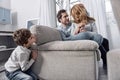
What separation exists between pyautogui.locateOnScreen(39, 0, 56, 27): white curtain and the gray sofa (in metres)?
1.40

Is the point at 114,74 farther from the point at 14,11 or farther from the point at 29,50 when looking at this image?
the point at 14,11

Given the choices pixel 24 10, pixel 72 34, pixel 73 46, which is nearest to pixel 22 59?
pixel 73 46

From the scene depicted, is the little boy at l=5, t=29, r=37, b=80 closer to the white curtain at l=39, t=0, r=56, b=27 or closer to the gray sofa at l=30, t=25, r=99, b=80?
the gray sofa at l=30, t=25, r=99, b=80

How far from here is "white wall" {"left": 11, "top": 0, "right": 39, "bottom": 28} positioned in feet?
10.3

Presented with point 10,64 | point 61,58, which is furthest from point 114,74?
point 10,64

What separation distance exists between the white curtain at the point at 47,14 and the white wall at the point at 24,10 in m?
0.14

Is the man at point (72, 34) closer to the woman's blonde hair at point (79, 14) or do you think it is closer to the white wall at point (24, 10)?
the woman's blonde hair at point (79, 14)

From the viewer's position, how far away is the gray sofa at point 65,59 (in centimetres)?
132

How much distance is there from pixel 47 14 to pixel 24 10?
1.83 ft

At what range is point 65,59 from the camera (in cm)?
141

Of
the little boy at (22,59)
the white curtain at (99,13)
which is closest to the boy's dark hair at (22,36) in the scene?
the little boy at (22,59)

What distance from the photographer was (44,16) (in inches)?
118

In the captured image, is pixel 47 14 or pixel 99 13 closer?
pixel 99 13

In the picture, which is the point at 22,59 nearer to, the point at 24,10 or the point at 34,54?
the point at 34,54
